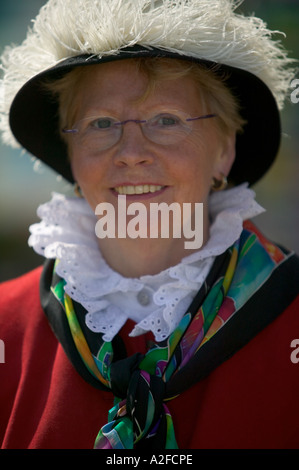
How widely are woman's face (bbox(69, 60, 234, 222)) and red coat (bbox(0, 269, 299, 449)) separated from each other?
1.86ft

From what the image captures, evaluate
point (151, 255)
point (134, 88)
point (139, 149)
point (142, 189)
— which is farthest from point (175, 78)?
point (151, 255)

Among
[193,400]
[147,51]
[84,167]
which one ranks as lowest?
[193,400]

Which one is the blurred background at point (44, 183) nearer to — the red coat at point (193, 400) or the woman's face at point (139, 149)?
Answer: the woman's face at point (139, 149)

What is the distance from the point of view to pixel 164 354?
85.4 inches

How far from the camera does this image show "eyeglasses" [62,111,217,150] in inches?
89.3

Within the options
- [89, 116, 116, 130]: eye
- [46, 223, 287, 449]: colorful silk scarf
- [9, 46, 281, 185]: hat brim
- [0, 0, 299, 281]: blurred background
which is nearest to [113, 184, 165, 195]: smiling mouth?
[89, 116, 116, 130]: eye

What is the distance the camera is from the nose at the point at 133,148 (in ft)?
7.27

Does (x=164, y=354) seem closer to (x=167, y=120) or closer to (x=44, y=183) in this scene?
(x=167, y=120)

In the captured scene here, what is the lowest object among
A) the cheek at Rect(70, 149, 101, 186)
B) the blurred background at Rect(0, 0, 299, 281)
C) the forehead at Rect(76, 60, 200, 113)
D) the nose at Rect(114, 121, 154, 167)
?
the blurred background at Rect(0, 0, 299, 281)

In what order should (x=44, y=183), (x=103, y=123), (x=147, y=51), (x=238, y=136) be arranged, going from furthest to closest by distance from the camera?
(x=44, y=183) → (x=238, y=136) → (x=103, y=123) → (x=147, y=51)

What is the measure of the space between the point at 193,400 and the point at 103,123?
3.74ft

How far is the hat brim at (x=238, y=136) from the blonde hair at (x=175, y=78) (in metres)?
0.03

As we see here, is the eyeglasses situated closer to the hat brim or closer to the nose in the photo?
the nose

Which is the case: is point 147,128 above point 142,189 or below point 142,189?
above
